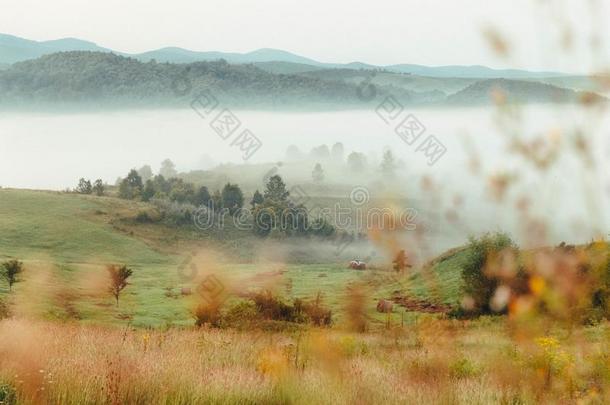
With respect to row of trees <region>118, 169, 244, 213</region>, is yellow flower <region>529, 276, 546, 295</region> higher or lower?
lower

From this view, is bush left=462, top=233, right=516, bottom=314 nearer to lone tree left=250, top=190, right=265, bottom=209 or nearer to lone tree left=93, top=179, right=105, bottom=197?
lone tree left=250, top=190, right=265, bottom=209

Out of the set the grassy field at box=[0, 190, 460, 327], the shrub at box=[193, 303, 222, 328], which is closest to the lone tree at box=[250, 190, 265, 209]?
the grassy field at box=[0, 190, 460, 327]

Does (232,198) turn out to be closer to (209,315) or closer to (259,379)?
(209,315)

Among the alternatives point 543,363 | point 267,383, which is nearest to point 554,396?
point 543,363

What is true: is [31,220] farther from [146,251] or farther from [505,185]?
[505,185]

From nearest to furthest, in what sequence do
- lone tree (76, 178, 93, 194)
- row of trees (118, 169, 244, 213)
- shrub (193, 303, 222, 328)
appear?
shrub (193, 303, 222, 328) → row of trees (118, 169, 244, 213) → lone tree (76, 178, 93, 194)

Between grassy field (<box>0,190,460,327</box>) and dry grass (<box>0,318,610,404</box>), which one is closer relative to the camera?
dry grass (<box>0,318,610,404</box>)

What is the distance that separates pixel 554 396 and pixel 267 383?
310 centimetres

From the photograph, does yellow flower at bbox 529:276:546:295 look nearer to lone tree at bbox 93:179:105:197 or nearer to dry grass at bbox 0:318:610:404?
dry grass at bbox 0:318:610:404

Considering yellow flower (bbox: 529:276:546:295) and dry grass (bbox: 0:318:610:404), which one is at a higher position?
yellow flower (bbox: 529:276:546:295)

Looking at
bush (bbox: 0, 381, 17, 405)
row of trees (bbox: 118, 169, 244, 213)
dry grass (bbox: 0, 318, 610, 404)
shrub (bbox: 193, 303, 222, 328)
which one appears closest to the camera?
bush (bbox: 0, 381, 17, 405)

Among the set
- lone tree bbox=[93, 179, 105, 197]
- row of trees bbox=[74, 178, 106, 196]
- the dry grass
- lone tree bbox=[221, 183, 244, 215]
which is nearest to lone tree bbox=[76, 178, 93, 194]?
row of trees bbox=[74, 178, 106, 196]

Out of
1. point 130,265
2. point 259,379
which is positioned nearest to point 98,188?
point 130,265

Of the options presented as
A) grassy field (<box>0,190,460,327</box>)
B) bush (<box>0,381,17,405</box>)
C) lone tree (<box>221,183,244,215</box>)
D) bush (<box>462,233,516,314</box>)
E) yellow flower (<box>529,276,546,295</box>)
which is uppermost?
lone tree (<box>221,183,244,215</box>)
